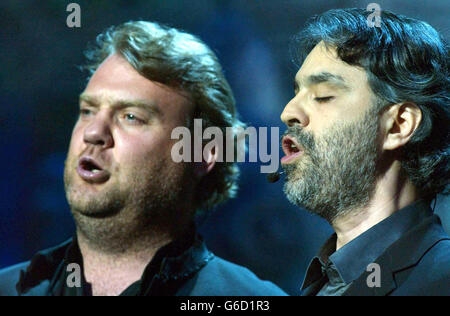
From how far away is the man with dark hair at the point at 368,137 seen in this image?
54.8 inches

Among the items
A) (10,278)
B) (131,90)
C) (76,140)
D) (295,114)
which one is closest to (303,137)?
(295,114)

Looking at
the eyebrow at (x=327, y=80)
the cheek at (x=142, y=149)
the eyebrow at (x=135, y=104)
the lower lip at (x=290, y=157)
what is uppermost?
the eyebrow at (x=327, y=80)

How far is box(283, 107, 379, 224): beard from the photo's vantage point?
4.61 ft

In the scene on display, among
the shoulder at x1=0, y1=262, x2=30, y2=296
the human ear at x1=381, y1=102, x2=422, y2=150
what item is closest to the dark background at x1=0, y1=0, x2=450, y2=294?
the shoulder at x1=0, y1=262, x2=30, y2=296

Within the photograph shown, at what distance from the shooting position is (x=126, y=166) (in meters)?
1.58

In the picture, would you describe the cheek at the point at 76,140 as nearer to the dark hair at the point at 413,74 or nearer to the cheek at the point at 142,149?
the cheek at the point at 142,149

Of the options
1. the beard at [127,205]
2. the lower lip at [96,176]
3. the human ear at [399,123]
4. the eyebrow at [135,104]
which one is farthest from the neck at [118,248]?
the human ear at [399,123]

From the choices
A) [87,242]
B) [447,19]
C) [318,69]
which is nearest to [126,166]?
[87,242]

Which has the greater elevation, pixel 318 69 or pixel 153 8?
pixel 153 8

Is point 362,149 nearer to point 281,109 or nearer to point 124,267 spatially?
point 281,109

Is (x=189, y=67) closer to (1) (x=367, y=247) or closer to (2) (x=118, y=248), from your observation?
(2) (x=118, y=248)

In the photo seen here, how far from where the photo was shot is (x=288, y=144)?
1.53 meters

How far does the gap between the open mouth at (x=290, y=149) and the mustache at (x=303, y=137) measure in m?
0.01
